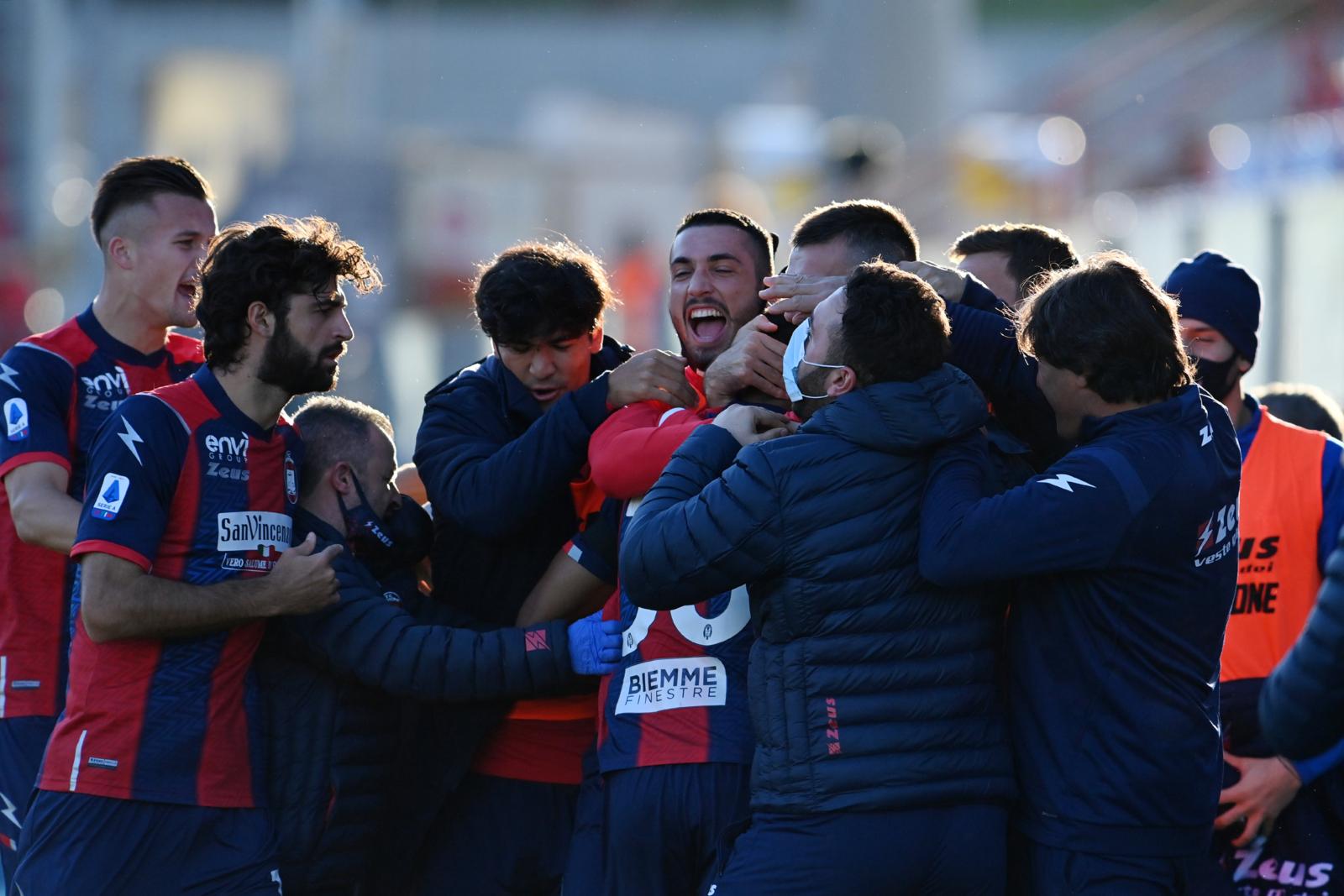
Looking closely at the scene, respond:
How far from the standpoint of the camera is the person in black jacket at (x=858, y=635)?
349 cm

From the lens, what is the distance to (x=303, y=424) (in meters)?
4.65

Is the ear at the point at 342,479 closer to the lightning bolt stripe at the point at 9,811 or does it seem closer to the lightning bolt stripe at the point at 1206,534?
the lightning bolt stripe at the point at 9,811

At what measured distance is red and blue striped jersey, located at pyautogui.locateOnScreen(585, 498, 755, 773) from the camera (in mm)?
3904

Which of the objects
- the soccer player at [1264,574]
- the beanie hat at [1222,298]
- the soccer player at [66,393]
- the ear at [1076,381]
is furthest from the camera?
the beanie hat at [1222,298]

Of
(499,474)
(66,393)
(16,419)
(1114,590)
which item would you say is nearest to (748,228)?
(499,474)

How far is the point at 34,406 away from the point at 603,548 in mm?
1715

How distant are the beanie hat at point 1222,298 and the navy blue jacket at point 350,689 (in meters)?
2.11

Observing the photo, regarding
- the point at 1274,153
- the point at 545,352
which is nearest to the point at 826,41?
the point at 1274,153

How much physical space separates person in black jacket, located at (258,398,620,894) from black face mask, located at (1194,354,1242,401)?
191 cm

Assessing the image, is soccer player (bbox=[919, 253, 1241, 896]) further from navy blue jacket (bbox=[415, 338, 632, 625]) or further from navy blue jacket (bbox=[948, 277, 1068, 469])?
navy blue jacket (bbox=[415, 338, 632, 625])

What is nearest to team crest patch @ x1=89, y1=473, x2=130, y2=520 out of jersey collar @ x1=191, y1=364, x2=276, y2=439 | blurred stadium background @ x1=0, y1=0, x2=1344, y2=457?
jersey collar @ x1=191, y1=364, x2=276, y2=439

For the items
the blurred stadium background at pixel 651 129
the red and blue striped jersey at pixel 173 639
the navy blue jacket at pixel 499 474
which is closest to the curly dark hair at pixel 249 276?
the red and blue striped jersey at pixel 173 639

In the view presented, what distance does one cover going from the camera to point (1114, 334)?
3.71 meters

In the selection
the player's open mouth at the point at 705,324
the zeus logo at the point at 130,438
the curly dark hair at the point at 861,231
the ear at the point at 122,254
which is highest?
the ear at the point at 122,254
